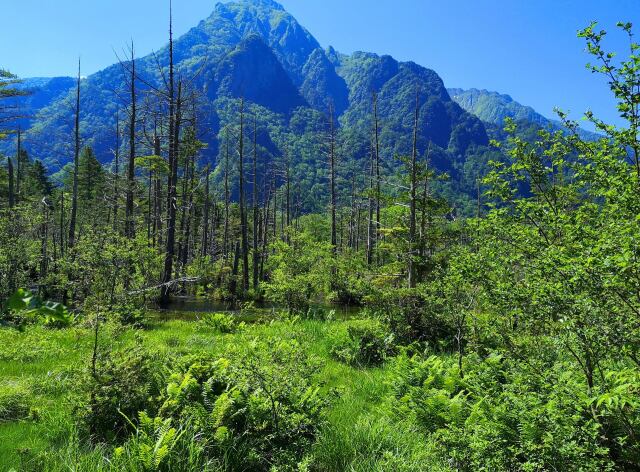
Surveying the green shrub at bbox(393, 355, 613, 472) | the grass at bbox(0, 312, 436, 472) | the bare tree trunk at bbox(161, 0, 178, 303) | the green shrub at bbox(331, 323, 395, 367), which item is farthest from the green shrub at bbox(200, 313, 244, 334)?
the green shrub at bbox(393, 355, 613, 472)

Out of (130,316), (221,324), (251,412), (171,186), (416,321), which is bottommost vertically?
(221,324)

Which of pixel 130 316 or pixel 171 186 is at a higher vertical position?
pixel 171 186

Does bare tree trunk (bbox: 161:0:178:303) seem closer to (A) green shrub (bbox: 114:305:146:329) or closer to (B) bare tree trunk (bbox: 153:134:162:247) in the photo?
(B) bare tree trunk (bbox: 153:134:162:247)

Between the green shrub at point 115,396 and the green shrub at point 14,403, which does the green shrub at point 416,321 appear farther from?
the green shrub at point 14,403

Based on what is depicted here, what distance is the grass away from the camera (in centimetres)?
417

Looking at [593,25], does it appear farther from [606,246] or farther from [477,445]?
[477,445]

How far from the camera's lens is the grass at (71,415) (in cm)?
417

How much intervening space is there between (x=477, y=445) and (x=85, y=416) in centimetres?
451

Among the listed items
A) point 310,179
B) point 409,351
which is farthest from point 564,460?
point 310,179

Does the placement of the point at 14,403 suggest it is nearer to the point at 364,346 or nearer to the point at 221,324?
the point at 364,346

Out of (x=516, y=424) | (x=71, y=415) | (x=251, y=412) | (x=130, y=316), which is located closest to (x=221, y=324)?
(x=130, y=316)

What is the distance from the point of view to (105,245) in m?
7.78

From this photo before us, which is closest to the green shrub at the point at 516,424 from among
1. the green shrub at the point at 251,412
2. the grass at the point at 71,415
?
the grass at the point at 71,415

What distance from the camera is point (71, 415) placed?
16.2ft
